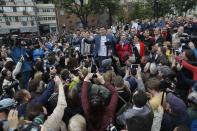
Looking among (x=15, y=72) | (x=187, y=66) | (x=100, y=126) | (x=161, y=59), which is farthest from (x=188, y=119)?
(x=15, y=72)

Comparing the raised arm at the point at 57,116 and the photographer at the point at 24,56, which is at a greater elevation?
the raised arm at the point at 57,116

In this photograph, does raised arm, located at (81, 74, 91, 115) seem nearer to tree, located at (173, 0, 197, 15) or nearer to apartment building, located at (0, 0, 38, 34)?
tree, located at (173, 0, 197, 15)

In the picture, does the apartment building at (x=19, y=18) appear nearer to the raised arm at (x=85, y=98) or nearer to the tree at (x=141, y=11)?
the tree at (x=141, y=11)

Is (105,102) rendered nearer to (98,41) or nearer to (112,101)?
(112,101)

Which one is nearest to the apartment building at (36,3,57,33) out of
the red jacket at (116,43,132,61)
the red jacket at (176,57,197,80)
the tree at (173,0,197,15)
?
the tree at (173,0,197,15)

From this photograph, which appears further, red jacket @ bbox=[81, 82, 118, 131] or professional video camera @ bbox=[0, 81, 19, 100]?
professional video camera @ bbox=[0, 81, 19, 100]

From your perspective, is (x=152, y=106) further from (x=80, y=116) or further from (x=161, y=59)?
(x=161, y=59)

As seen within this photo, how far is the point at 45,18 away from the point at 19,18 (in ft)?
25.4

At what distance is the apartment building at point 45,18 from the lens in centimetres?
7884

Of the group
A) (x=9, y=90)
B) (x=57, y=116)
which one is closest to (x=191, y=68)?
(x=57, y=116)

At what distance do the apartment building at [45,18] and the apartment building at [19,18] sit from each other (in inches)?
87.8

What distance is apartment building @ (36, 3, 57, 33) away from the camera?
78838 millimetres

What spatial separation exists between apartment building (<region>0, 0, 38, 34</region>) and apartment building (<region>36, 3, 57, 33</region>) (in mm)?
2229

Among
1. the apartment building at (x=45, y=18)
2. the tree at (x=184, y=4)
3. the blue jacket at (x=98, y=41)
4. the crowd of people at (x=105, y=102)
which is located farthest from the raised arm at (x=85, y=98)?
the apartment building at (x=45, y=18)
